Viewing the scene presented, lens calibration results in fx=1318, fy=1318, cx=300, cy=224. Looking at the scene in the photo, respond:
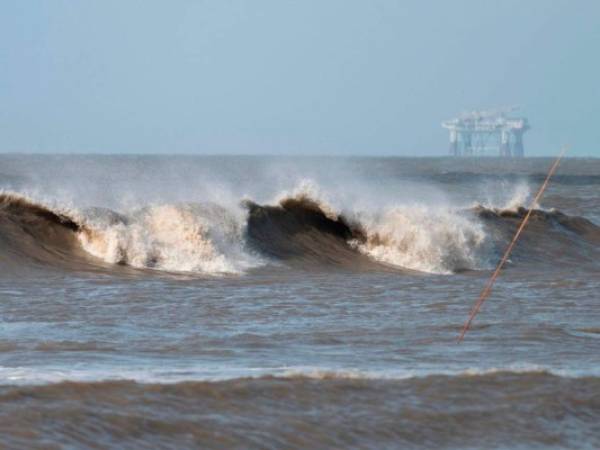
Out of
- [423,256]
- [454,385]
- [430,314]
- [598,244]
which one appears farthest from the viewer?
[598,244]

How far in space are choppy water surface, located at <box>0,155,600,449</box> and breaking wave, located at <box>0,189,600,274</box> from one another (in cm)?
4

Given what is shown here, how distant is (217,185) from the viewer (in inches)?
1033

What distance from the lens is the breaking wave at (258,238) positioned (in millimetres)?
18312

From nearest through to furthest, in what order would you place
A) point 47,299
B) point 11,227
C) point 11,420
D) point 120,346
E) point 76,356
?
point 11,420 → point 76,356 → point 120,346 → point 47,299 → point 11,227

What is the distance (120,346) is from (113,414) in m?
2.55

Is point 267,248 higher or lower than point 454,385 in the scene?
higher

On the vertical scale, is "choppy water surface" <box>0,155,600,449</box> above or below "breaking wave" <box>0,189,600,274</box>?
below

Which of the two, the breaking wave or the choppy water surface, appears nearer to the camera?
the choppy water surface

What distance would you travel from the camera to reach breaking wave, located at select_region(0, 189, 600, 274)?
60.1 ft

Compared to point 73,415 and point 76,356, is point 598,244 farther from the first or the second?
point 73,415

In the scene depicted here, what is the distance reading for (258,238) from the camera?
66.2 ft

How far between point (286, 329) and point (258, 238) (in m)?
8.82

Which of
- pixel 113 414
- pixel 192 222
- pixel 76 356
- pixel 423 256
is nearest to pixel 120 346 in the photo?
pixel 76 356

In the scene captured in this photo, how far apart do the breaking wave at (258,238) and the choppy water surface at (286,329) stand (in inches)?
1.6
